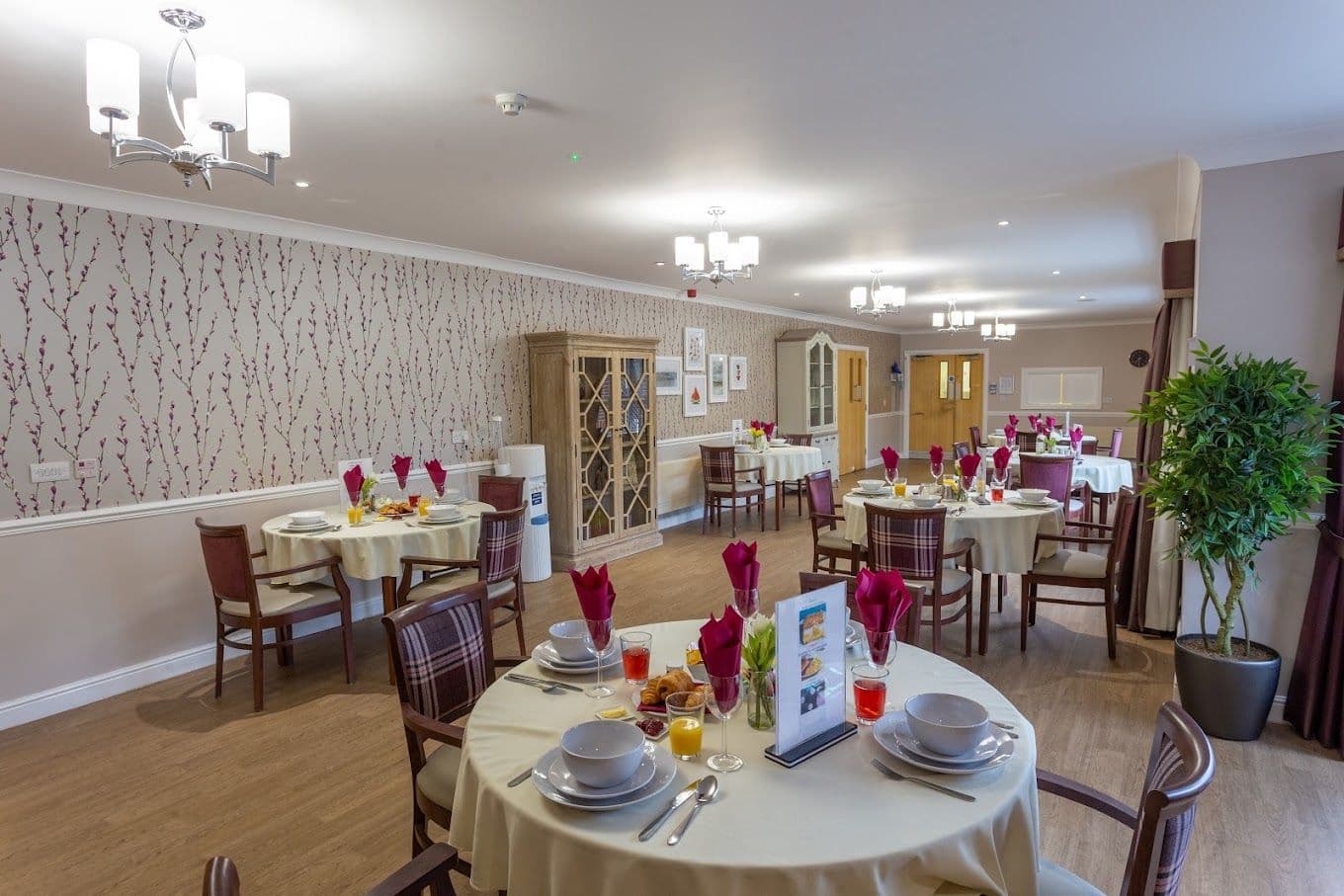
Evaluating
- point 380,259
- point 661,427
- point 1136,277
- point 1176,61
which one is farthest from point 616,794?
point 1136,277

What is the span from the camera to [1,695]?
3.39 metres

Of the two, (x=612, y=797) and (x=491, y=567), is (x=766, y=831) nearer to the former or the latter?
(x=612, y=797)

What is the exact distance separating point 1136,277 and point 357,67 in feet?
25.4

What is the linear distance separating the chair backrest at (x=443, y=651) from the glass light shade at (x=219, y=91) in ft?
4.44

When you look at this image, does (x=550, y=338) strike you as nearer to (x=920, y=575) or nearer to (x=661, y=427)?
(x=661, y=427)

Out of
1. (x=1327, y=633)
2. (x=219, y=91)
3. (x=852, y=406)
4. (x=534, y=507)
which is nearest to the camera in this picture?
(x=219, y=91)

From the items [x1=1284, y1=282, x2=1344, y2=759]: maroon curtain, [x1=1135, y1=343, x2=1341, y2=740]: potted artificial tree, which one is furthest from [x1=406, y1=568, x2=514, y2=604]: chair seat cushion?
[x1=1284, y1=282, x2=1344, y2=759]: maroon curtain

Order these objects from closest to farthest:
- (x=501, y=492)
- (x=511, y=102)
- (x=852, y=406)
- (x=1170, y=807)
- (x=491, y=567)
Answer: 1. (x=1170, y=807)
2. (x=511, y=102)
3. (x=491, y=567)
4. (x=501, y=492)
5. (x=852, y=406)

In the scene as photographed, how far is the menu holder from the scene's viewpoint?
4.81 ft

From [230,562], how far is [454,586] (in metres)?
1.02

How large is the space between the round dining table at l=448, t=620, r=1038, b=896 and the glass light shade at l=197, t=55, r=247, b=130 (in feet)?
5.47

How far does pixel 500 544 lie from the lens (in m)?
3.78

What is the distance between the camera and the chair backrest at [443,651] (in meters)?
1.98

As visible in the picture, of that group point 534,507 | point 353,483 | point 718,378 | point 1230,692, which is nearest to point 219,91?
point 353,483
